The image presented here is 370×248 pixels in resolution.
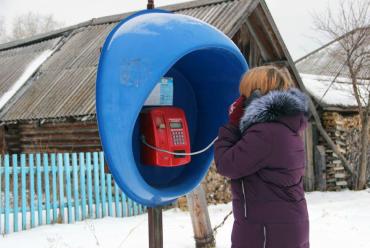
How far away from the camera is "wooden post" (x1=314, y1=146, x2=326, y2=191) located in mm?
12945

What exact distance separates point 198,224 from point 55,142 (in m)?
7.54

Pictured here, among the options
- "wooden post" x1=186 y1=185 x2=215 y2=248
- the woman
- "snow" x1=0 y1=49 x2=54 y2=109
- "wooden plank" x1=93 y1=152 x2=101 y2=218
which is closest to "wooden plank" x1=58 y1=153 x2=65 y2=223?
"wooden plank" x1=93 y1=152 x2=101 y2=218

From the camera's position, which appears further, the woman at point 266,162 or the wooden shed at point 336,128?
the wooden shed at point 336,128

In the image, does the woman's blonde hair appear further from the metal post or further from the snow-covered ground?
the snow-covered ground

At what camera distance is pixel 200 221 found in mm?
5523

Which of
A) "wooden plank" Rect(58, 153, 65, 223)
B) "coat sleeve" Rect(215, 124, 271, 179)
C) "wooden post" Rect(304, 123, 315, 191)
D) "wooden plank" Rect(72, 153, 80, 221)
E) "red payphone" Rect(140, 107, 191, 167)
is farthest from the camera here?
"wooden post" Rect(304, 123, 315, 191)

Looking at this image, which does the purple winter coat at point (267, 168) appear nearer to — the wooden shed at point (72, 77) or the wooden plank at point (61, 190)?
the wooden plank at point (61, 190)

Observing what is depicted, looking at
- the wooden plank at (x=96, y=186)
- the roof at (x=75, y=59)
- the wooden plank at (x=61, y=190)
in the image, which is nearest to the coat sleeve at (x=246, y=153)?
the wooden plank at (x=61, y=190)

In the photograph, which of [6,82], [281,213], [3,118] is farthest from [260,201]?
[6,82]

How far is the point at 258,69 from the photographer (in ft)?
9.22

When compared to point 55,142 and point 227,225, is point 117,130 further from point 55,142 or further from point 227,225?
point 55,142

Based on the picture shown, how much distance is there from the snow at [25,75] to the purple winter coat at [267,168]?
1112 centimetres

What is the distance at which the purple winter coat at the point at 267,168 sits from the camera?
2.69 meters

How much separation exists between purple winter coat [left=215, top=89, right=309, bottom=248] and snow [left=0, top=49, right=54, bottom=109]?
11.1m
